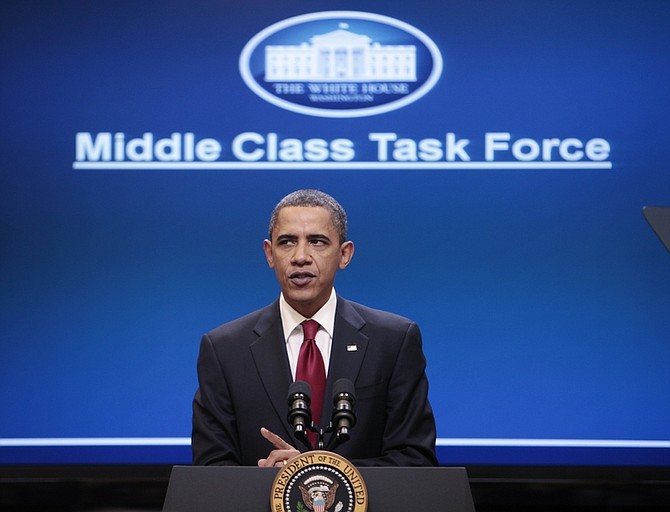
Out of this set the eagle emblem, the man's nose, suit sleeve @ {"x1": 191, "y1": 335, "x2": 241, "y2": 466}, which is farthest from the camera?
the man's nose

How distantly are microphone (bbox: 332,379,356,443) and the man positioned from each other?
2.09ft

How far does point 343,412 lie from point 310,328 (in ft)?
2.86

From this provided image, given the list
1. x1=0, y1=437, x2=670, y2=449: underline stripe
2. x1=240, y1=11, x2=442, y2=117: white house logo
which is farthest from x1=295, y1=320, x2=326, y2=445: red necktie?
x1=240, y1=11, x2=442, y2=117: white house logo

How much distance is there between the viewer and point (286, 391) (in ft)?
9.36

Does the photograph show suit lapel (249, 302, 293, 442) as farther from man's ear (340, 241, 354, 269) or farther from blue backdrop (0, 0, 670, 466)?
blue backdrop (0, 0, 670, 466)

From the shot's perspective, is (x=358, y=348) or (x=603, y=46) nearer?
(x=358, y=348)

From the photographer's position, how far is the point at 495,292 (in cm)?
433

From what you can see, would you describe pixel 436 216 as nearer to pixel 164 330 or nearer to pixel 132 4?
pixel 164 330

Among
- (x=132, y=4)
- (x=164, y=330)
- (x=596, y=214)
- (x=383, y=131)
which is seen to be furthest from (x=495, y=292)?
(x=132, y=4)

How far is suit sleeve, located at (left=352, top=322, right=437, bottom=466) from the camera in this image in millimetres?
2820

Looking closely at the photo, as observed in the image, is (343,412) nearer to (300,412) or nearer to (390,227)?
(300,412)

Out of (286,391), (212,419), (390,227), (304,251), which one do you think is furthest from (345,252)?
(390,227)

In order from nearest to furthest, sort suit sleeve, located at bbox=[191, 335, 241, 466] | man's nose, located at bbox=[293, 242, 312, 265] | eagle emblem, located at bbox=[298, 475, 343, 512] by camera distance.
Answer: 1. eagle emblem, located at bbox=[298, 475, 343, 512]
2. suit sleeve, located at bbox=[191, 335, 241, 466]
3. man's nose, located at bbox=[293, 242, 312, 265]

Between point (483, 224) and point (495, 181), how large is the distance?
21 cm
